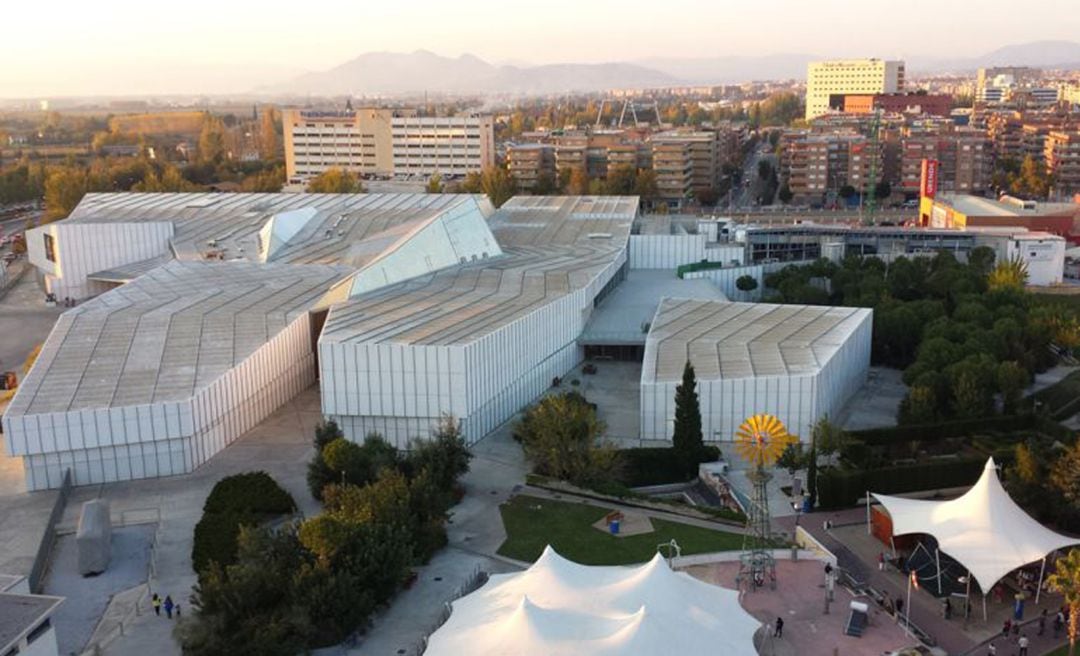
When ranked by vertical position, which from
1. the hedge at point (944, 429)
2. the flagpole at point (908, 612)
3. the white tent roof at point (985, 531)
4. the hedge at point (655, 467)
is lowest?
the flagpole at point (908, 612)

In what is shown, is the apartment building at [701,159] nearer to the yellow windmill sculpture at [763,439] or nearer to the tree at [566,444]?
the tree at [566,444]

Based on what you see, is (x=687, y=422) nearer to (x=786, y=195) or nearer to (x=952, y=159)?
(x=786, y=195)

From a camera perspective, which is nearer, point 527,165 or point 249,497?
point 249,497

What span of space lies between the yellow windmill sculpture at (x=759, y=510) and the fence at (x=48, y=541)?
2316cm

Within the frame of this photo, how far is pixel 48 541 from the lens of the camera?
35.5 metres

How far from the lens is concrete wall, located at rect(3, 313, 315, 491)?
38.8 meters

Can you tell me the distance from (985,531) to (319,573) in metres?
20.7

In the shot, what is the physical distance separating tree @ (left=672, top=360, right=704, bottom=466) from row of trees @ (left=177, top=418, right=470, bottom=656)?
10821 mm

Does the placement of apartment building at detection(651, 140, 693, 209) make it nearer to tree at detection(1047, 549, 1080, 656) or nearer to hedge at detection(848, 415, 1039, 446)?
hedge at detection(848, 415, 1039, 446)

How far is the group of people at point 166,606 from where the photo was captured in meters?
30.9

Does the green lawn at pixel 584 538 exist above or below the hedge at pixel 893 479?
below

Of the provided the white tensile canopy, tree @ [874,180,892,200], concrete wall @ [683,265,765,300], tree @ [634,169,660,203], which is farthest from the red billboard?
the white tensile canopy

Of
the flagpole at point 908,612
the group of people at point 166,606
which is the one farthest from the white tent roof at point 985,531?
the group of people at point 166,606

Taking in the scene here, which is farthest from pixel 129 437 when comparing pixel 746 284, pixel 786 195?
pixel 786 195
